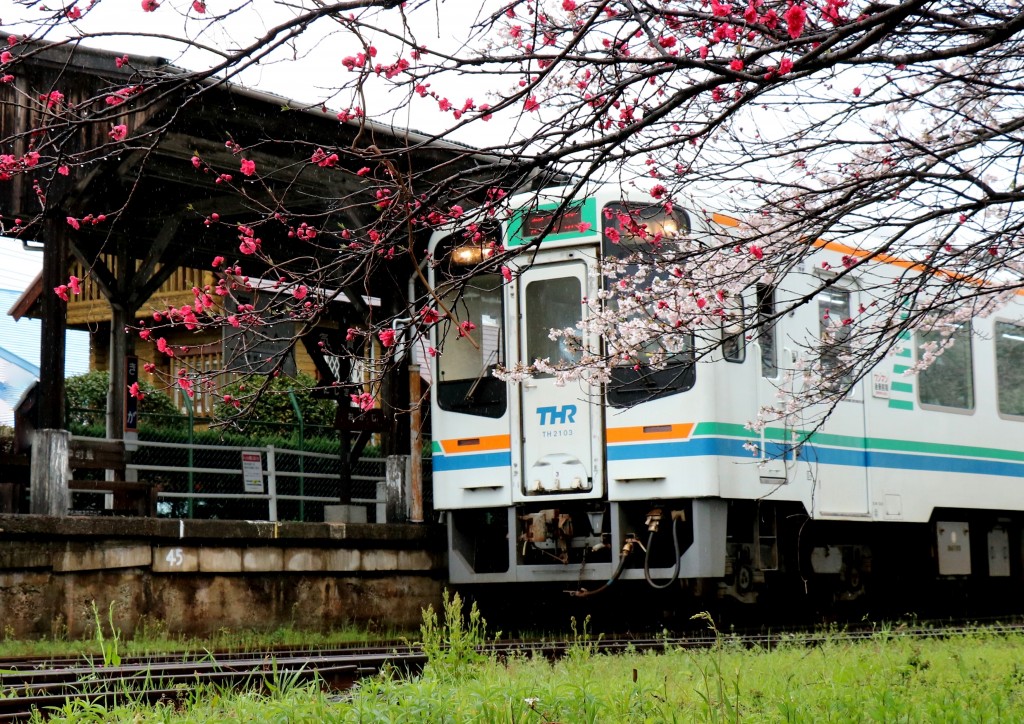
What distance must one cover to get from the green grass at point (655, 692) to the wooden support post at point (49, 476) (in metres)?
4.13

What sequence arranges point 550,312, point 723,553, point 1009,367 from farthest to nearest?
point 1009,367
point 550,312
point 723,553

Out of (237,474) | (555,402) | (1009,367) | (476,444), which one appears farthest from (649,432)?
(237,474)

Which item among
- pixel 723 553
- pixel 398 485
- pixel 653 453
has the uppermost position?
pixel 653 453

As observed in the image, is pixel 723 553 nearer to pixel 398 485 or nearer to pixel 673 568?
pixel 673 568

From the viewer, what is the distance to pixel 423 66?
5.23 meters

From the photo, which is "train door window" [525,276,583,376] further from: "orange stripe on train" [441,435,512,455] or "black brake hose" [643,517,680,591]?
"black brake hose" [643,517,680,591]

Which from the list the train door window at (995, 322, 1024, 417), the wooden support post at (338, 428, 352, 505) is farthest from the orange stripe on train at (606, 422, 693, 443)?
the train door window at (995, 322, 1024, 417)

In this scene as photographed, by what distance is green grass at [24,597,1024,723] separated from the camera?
519 cm

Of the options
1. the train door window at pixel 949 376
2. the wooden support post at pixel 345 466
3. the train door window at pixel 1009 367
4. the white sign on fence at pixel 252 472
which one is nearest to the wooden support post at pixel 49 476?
the white sign on fence at pixel 252 472

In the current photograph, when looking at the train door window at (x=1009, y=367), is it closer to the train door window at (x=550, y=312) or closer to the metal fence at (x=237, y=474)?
the train door window at (x=550, y=312)

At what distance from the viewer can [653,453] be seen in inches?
430

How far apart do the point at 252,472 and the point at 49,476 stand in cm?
388

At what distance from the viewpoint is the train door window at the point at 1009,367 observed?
14.6 metres

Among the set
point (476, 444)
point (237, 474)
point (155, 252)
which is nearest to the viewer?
point (476, 444)
